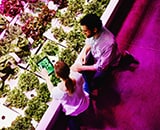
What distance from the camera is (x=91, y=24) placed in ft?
11.0

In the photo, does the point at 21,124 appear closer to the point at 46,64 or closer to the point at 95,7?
the point at 46,64

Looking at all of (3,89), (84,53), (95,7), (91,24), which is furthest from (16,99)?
(95,7)

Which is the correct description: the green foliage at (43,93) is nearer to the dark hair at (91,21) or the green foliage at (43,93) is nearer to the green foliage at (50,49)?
the green foliage at (50,49)

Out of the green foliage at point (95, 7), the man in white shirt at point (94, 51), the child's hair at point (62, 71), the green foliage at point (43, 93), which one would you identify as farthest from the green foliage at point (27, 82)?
the green foliage at point (95, 7)

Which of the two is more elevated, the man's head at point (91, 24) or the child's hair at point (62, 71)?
the man's head at point (91, 24)

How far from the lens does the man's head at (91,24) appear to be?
3.32 m

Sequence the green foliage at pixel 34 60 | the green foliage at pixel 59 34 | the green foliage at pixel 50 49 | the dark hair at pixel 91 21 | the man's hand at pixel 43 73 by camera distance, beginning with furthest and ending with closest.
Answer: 1. the green foliage at pixel 59 34
2. the green foliage at pixel 50 49
3. the green foliage at pixel 34 60
4. the man's hand at pixel 43 73
5. the dark hair at pixel 91 21

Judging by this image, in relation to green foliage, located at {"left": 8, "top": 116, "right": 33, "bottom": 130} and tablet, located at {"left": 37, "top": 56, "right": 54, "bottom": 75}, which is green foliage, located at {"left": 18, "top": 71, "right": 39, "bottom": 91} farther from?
green foliage, located at {"left": 8, "top": 116, "right": 33, "bottom": 130}

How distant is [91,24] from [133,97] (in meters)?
1.34

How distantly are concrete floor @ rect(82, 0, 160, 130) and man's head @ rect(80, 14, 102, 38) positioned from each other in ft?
3.67

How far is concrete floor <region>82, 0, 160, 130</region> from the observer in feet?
13.5

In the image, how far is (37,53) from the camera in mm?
4402

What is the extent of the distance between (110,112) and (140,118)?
363 millimetres

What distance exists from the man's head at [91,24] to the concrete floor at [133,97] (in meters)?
1.12
